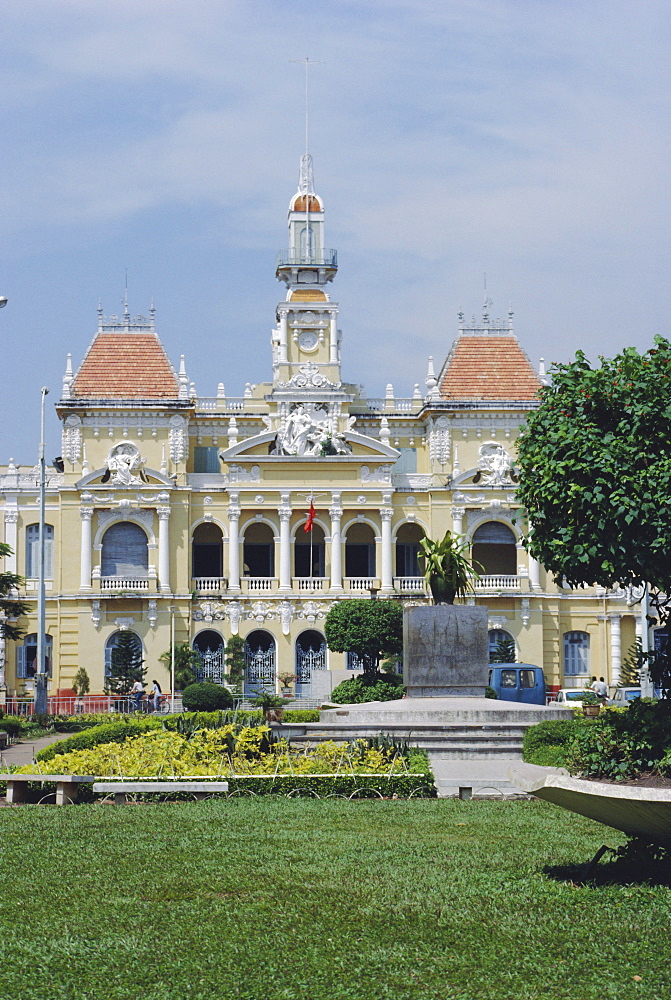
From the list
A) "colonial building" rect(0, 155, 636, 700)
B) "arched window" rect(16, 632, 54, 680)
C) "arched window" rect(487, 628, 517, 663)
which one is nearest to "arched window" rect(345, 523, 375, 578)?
"colonial building" rect(0, 155, 636, 700)

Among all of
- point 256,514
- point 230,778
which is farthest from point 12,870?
point 256,514

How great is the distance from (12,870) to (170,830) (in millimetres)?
2767

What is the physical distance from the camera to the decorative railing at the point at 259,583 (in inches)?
2292

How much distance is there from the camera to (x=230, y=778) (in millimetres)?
18781

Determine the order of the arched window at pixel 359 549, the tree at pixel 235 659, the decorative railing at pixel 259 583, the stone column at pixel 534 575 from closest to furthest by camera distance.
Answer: the tree at pixel 235 659 → the decorative railing at pixel 259 583 → the stone column at pixel 534 575 → the arched window at pixel 359 549

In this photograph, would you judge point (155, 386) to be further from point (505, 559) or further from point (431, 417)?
point (505, 559)

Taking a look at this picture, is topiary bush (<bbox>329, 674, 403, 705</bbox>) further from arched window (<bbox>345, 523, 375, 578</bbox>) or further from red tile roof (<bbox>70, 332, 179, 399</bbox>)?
red tile roof (<bbox>70, 332, 179, 399</bbox>)

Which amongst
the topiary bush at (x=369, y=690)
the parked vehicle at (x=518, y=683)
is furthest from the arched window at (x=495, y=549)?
the topiary bush at (x=369, y=690)

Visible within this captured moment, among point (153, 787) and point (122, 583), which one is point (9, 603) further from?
point (153, 787)

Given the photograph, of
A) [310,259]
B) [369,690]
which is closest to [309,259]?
[310,259]

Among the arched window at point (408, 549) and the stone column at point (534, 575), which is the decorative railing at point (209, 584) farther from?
the stone column at point (534, 575)

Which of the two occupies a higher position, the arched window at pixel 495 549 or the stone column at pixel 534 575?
the arched window at pixel 495 549

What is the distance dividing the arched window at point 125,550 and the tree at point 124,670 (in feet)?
14.2

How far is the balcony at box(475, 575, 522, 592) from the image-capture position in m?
58.7
